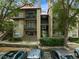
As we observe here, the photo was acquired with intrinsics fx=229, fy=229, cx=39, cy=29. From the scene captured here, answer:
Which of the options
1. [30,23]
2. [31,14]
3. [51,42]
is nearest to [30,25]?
[30,23]

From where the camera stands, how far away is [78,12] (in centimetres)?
4516

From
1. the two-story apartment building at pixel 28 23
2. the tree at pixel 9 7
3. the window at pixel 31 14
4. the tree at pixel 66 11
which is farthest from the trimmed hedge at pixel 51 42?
the window at pixel 31 14

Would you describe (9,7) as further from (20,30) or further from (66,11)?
(20,30)

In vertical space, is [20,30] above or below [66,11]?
below

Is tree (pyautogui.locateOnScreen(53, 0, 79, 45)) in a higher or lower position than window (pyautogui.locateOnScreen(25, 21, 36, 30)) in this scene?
higher

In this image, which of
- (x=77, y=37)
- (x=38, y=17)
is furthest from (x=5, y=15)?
(x=77, y=37)

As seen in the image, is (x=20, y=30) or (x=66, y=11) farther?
(x=20, y=30)

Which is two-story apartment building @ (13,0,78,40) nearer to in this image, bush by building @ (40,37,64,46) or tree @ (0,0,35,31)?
bush by building @ (40,37,64,46)

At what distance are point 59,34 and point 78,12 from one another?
1602 cm

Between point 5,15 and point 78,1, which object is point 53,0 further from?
point 5,15

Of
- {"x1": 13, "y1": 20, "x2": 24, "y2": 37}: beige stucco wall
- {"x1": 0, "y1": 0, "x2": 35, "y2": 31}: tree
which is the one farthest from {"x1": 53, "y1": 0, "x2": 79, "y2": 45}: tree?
{"x1": 13, "y1": 20, "x2": 24, "y2": 37}: beige stucco wall

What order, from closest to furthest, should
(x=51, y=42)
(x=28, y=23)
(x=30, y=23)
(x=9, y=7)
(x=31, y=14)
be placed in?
(x=9, y=7), (x=51, y=42), (x=31, y=14), (x=30, y=23), (x=28, y=23)

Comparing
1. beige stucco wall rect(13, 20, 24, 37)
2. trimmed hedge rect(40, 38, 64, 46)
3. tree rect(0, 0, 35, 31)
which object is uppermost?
tree rect(0, 0, 35, 31)

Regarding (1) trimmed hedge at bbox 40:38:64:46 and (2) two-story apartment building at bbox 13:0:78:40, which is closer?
(1) trimmed hedge at bbox 40:38:64:46
